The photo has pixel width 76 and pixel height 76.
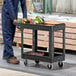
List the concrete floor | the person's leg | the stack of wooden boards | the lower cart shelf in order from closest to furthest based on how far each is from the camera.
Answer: the concrete floor < the lower cart shelf < the person's leg < the stack of wooden boards

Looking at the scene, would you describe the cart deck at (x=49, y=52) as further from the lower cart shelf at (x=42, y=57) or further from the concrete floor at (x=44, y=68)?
the concrete floor at (x=44, y=68)

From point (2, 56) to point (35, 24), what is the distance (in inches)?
73.5

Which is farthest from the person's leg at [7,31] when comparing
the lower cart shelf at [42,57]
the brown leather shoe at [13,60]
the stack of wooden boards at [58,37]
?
the stack of wooden boards at [58,37]

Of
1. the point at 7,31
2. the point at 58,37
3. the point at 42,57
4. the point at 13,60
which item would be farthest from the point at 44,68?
the point at 58,37

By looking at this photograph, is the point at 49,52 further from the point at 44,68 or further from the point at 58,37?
the point at 58,37

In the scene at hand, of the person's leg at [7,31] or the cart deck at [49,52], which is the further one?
the person's leg at [7,31]

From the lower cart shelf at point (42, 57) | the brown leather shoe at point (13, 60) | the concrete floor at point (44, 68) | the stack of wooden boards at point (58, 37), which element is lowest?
the concrete floor at point (44, 68)

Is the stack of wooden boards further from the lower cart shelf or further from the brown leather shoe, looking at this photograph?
the brown leather shoe

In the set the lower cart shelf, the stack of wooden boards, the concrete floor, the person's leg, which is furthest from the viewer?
the stack of wooden boards

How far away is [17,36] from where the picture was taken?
1052 cm

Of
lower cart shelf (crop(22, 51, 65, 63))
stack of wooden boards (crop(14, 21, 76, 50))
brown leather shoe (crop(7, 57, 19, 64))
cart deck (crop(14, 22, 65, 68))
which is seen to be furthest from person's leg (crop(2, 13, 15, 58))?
stack of wooden boards (crop(14, 21, 76, 50))

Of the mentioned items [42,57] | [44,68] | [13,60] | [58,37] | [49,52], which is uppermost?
[58,37]

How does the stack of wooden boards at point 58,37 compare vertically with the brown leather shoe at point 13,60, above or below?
above

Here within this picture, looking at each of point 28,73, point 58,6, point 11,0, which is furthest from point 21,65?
point 58,6
